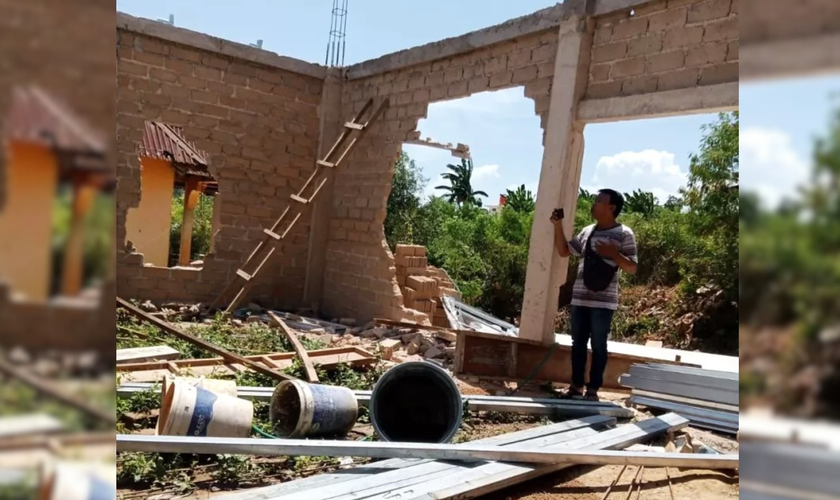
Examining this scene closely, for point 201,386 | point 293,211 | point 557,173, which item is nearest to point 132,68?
point 293,211

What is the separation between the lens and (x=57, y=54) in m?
0.49

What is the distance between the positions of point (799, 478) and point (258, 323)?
26.3ft

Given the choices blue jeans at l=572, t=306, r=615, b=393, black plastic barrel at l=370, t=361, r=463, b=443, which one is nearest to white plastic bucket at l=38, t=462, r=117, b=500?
black plastic barrel at l=370, t=361, r=463, b=443

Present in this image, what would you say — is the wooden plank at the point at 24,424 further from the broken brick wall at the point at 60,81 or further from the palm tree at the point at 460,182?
the palm tree at the point at 460,182

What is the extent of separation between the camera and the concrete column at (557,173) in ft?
20.6

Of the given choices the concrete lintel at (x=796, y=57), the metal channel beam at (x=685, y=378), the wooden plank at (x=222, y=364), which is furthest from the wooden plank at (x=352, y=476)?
the concrete lintel at (x=796, y=57)

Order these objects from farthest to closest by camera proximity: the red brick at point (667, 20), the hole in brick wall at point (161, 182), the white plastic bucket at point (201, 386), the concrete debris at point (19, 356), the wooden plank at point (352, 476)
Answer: the hole in brick wall at point (161, 182) → the red brick at point (667, 20) → the white plastic bucket at point (201, 386) → the wooden plank at point (352, 476) → the concrete debris at point (19, 356)

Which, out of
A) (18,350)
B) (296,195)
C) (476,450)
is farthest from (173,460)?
(296,195)

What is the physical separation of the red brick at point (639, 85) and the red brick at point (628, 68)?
0.06 meters

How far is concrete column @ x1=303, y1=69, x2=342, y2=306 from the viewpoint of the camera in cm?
979

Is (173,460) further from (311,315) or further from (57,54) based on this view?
(311,315)

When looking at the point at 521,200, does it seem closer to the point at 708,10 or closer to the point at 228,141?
the point at 228,141

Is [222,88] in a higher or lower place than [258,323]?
higher

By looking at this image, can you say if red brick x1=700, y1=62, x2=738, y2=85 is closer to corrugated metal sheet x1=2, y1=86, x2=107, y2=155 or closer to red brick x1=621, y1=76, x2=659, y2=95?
red brick x1=621, y1=76, x2=659, y2=95
